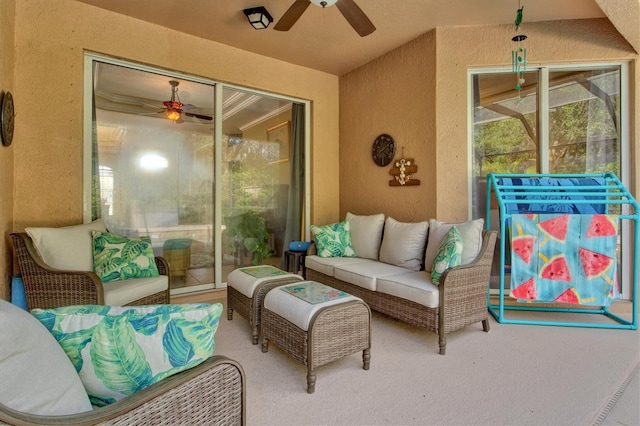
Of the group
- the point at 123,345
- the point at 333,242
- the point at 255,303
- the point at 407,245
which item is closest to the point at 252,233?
the point at 333,242

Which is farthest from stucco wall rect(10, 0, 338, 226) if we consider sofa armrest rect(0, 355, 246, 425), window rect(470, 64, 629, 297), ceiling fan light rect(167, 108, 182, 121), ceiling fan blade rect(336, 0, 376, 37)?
window rect(470, 64, 629, 297)

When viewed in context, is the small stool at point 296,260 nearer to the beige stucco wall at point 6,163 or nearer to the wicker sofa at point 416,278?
the wicker sofa at point 416,278

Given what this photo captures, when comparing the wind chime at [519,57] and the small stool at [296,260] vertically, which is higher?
the wind chime at [519,57]

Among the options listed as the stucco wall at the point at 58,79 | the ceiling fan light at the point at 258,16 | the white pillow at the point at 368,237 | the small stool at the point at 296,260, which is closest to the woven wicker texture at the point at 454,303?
the white pillow at the point at 368,237

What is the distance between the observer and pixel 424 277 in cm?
265

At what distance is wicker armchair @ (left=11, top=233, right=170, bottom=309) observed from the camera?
2.09m

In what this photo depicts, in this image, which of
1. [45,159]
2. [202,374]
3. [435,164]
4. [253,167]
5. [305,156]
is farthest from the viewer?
[305,156]

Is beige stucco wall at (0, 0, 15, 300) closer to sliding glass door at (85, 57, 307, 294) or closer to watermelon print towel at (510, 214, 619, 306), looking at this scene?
sliding glass door at (85, 57, 307, 294)

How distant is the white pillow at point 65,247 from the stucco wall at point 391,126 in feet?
10.2

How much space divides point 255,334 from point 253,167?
7.63ft

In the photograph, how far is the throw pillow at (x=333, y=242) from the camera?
3.58m

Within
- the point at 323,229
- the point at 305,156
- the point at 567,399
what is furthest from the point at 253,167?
the point at 567,399

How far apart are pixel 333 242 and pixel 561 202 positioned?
2215 mm

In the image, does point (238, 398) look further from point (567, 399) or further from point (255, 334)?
point (567, 399)
